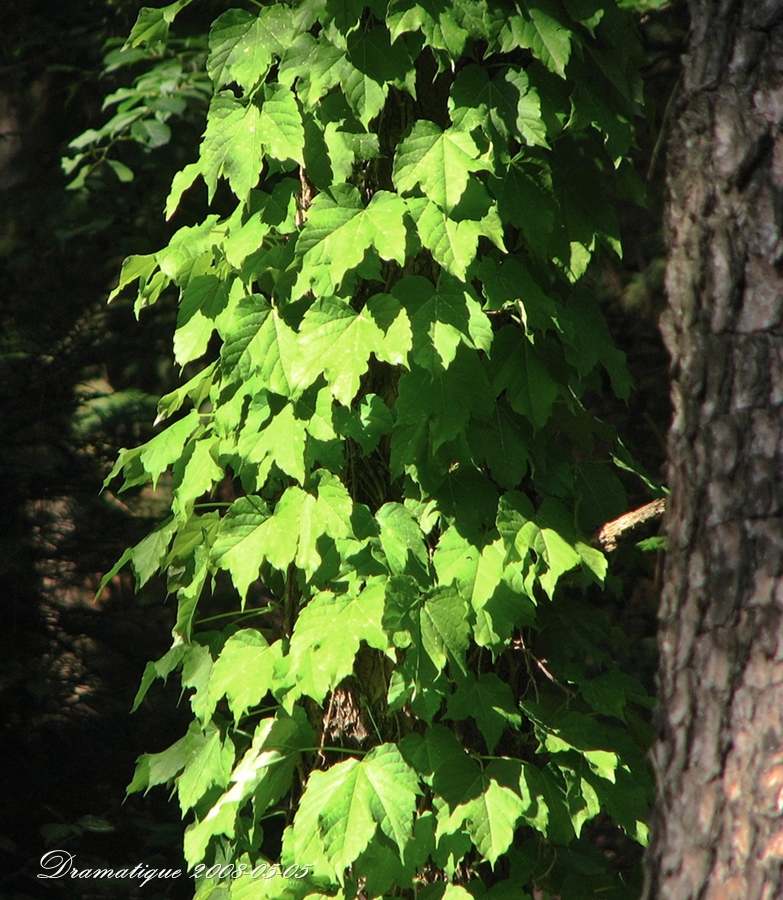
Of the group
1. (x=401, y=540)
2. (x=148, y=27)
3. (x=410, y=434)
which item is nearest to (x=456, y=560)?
(x=401, y=540)

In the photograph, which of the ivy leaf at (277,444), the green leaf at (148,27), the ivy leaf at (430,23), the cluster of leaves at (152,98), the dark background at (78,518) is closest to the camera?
the ivy leaf at (430,23)

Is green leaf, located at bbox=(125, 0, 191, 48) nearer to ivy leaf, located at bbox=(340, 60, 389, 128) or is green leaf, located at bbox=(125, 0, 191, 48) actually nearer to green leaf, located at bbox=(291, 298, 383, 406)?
ivy leaf, located at bbox=(340, 60, 389, 128)

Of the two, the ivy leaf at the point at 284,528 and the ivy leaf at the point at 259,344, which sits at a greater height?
the ivy leaf at the point at 259,344

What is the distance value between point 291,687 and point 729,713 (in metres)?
0.74

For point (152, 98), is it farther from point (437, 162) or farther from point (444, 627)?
point (444, 627)

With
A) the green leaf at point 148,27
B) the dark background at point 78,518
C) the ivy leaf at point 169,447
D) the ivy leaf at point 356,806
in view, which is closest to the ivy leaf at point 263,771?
the ivy leaf at point 356,806

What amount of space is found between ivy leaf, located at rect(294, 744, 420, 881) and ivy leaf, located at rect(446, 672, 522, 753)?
0.13m

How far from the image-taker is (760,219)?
3.79 ft

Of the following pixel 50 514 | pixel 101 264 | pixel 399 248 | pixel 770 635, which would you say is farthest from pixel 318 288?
pixel 101 264

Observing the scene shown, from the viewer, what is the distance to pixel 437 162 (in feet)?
4.49

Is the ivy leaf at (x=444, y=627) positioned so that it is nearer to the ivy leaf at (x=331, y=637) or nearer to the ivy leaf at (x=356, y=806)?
the ivy leaf at (x=331, y=637)

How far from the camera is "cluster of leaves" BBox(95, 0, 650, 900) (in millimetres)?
1392

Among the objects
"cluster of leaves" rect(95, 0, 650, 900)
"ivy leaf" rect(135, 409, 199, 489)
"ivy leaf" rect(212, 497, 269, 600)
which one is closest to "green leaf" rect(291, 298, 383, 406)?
"cluster of leaves" rect(95, 0, 650, 900)

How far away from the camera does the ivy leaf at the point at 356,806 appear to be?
137cm
